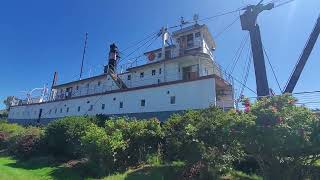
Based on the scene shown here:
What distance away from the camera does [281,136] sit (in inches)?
442

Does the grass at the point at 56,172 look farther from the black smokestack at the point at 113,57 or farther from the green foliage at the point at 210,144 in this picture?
the black smokestack at the point at 113,57

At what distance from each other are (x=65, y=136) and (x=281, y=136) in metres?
16.4

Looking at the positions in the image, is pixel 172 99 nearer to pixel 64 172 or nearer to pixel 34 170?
pixel 64 172

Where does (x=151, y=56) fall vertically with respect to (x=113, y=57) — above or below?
below

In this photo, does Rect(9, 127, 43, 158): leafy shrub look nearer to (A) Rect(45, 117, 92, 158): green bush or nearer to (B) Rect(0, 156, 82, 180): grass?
(A) Rect(45, 117, 92, 158): green bush

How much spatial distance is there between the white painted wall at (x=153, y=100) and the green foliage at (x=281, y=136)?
1133 centimetres

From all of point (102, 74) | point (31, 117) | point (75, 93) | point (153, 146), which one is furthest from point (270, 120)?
point (31, 117)

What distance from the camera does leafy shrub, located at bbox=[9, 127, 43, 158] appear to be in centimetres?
2304

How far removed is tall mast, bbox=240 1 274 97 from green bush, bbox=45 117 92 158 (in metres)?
19.5

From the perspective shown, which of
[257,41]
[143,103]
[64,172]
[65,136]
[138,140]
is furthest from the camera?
[257,41]

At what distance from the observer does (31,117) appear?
171 ft

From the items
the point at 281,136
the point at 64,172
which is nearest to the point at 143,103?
the point at 64,172

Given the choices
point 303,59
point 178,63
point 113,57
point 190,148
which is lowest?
point 190,148

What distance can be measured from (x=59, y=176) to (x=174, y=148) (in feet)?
23.8
